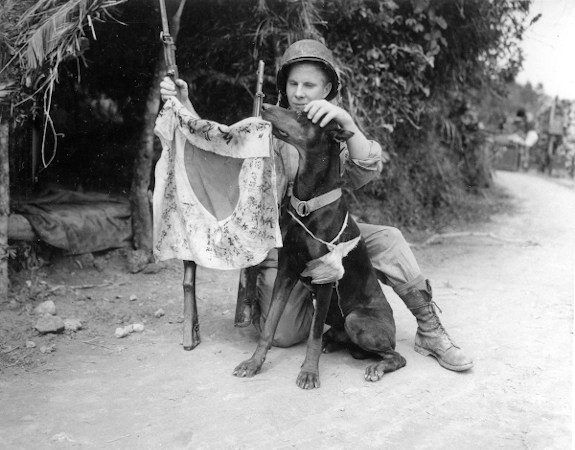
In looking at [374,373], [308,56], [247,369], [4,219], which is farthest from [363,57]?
[247,369]

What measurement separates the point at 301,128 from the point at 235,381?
1.43 m

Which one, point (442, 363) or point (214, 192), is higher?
point (214, 192)

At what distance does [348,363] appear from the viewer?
344cm

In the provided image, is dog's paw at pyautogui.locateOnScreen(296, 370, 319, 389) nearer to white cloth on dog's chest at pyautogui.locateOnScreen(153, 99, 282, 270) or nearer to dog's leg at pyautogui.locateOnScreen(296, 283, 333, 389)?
dog's leg at pyautogui.locateOnScreen(296, 283, 333, 389)

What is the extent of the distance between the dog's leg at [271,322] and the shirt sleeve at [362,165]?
71 centimetres

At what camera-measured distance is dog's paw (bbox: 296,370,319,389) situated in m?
3.05

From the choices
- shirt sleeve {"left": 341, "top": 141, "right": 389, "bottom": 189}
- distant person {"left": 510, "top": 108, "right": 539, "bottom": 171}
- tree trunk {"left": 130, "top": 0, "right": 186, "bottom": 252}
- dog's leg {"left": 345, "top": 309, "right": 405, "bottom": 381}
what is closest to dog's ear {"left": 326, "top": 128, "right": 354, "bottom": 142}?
shirt sleeve {"left": 341, "top": 141, "right": 389, "bottom": 189}

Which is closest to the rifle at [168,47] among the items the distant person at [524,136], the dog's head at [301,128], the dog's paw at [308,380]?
the dog's head at [301,128]

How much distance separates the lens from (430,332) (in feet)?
11.5

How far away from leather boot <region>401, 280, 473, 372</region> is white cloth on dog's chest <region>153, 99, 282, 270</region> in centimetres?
97

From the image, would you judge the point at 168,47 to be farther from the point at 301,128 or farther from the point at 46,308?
the point at 46,308

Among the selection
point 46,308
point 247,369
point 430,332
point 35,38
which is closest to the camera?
point 247,369

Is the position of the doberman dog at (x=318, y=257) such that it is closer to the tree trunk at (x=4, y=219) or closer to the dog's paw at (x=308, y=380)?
the dog's paw at (x=308, y=380)

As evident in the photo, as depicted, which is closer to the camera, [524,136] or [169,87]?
[169,87]
